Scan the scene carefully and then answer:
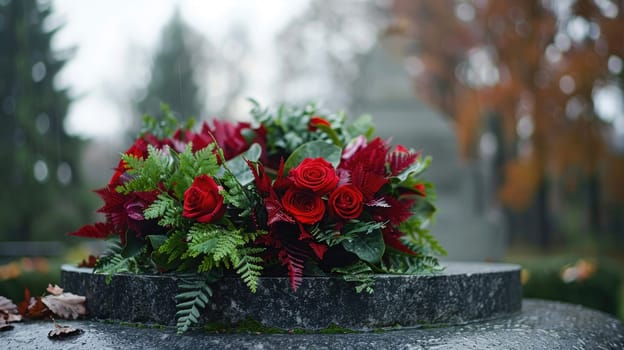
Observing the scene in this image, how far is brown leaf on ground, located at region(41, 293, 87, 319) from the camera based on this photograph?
225 centimetres

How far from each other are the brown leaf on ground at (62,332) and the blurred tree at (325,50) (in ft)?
66.4

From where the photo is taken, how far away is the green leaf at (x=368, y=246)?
2.02 m

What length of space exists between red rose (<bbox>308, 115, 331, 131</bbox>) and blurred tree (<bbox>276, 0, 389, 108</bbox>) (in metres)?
19.5

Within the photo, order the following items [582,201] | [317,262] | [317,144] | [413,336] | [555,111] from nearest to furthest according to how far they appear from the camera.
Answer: [413,336], [317,262], [317,144], [555,111], [582,201]

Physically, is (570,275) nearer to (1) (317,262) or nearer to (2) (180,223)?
(1) (317,262)

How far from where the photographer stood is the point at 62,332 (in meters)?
1.95

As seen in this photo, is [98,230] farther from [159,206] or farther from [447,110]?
[447,110]

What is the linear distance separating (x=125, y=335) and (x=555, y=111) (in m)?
12.7

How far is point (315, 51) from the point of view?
2317 centimetres

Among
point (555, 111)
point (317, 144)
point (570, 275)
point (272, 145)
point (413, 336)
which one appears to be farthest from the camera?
point (555, 111)

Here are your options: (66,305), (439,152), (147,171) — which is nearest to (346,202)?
(147,171)

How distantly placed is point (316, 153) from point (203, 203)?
0.54m

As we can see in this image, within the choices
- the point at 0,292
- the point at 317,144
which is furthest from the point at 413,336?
the point at 0,292

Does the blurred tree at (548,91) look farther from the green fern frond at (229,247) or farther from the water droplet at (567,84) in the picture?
the green fern frond at (229,247)
